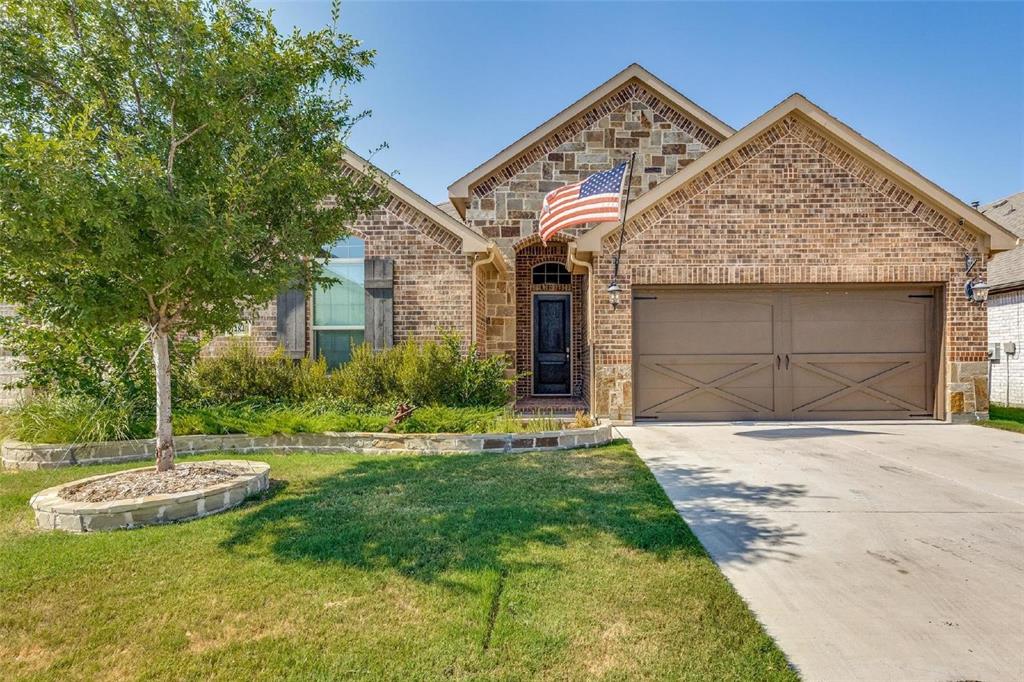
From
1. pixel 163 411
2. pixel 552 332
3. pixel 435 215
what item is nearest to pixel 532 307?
pixel 552 332

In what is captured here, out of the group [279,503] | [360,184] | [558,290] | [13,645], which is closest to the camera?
[13,645]

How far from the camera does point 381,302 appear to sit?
970cm

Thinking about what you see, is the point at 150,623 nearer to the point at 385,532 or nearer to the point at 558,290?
the point at 385,532

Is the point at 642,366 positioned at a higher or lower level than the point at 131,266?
lower

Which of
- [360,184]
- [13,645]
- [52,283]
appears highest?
[360,184]

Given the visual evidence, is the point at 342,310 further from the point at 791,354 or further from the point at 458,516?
the point at 791,354

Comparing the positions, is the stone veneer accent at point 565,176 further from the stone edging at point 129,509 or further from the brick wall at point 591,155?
the stone edging at point 129,509

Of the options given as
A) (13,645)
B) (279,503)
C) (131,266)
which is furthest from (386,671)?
(131,266)

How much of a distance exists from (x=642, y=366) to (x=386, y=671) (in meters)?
7.84

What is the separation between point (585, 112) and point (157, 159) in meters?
10.4

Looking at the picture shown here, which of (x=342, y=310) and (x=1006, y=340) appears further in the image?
(x=1006, y=340)

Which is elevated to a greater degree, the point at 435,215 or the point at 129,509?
the point at 435,215

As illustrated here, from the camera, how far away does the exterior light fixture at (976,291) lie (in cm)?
895

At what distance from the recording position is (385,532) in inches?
161
